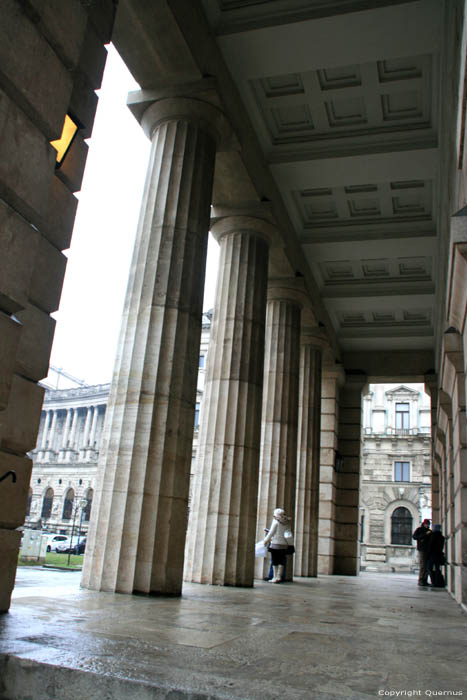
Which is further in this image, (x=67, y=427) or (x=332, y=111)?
(x=67, y=427)

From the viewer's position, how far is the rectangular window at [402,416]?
53438 millimetres

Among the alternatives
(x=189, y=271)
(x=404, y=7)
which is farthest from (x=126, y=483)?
(x=404, y=7)

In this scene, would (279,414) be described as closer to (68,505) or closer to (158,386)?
(158,386)

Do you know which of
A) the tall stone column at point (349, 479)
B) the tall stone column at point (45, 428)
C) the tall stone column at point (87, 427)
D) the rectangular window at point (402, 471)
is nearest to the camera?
the tall stone column at point (349, 479)

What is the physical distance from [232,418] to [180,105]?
20.7 ft

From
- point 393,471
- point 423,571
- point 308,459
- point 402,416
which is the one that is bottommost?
point 423,571

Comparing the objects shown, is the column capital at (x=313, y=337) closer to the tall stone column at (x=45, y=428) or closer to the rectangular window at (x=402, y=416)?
the rectangular window at (x=402, y=416)

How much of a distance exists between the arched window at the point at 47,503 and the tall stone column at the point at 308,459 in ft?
209

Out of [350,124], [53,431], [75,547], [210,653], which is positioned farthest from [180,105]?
[53,431]

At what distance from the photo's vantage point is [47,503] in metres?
79.7

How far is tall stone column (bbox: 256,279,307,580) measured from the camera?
17062 millimetres

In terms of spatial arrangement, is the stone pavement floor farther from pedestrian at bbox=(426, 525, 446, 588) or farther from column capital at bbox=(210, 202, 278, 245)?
pedestrian at bbox=(426, 525, 446, 588)

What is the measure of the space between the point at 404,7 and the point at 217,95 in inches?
139

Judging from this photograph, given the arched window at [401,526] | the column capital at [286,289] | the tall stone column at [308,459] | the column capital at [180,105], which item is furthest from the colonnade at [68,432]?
the column capital at [180,105]
